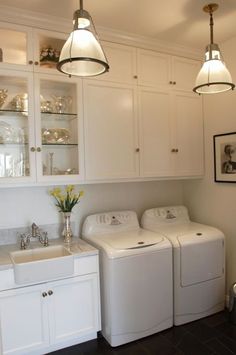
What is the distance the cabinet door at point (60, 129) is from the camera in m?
2.42

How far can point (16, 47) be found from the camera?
2.29 metres

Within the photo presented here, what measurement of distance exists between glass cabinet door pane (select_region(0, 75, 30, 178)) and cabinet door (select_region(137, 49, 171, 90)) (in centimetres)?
114

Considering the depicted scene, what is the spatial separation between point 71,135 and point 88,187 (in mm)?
643

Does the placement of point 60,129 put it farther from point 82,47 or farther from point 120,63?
point 82,47

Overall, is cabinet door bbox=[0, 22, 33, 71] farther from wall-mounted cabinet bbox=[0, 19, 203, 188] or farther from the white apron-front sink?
the white apron-front sink

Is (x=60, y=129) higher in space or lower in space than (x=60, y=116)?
lower

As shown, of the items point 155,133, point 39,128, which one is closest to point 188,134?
point 155,133

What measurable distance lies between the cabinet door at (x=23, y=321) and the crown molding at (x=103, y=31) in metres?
2.12

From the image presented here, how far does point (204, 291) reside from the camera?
2.70 meters

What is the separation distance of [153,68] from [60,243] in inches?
76.8

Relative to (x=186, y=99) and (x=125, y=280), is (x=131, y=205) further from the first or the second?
(x=186, y=99)

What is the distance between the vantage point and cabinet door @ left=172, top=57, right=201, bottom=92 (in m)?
2.96

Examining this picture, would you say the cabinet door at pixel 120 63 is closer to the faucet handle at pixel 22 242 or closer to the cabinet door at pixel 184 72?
the cabinet door at pixel 184 72

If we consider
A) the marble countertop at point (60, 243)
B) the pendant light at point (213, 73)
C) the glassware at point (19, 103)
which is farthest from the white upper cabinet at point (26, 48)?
the marble countertop at point (60, 243)
